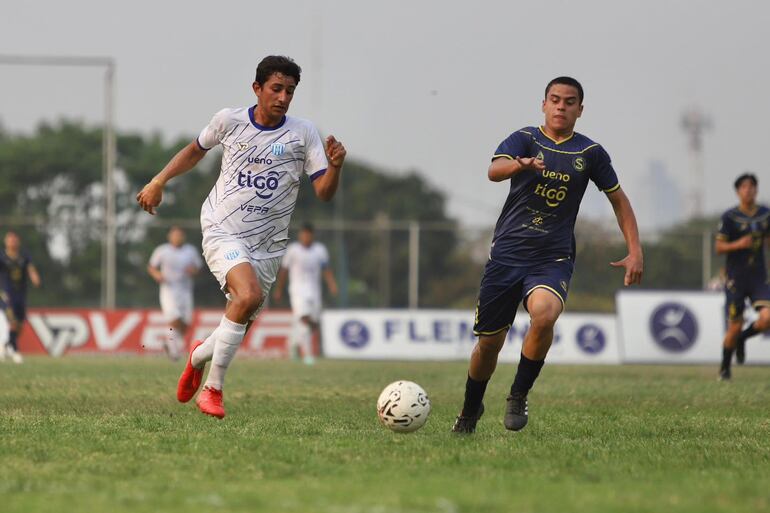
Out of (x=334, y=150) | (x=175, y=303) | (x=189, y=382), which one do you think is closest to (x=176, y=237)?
(x=175, y=303)

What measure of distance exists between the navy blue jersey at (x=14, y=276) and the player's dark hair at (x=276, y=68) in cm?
1533

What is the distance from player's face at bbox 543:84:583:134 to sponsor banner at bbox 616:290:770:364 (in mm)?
18178

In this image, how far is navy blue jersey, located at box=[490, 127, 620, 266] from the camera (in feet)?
28.7

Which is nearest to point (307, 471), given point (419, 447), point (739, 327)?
point (419, 447)

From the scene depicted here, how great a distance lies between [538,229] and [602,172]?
1.99 ft

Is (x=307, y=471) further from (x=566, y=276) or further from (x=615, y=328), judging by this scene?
(x=615, y=328)

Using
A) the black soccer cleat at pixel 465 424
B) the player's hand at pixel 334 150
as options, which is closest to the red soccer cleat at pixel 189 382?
the player's hand at pixel 334 150

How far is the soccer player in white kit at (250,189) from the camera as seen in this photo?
31.4ft

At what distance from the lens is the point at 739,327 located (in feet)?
57.3

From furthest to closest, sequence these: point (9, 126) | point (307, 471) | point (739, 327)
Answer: point (9, 126)
point (739, 327)
point (307, 471)

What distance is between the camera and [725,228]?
17125mm

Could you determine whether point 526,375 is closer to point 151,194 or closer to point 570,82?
point 570,82

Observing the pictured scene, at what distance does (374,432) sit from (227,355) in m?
1.46

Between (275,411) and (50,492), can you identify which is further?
(275,411)
